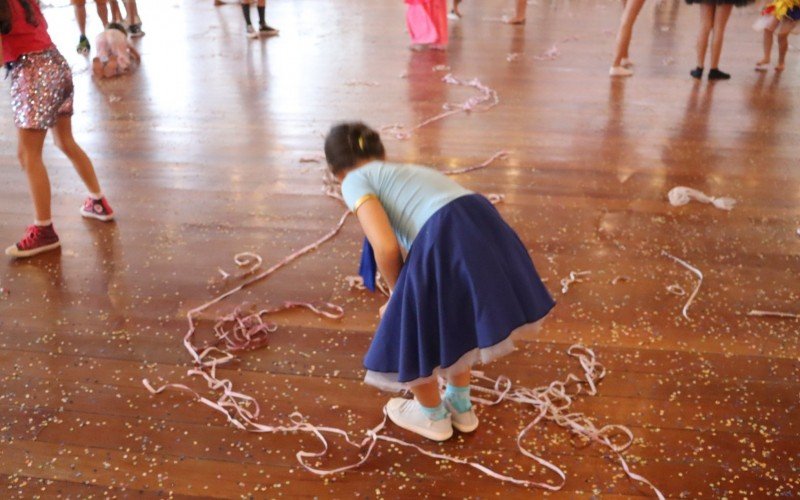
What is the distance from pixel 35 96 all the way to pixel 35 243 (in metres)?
0.60

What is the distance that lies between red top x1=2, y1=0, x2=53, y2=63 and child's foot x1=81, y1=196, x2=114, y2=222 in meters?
0.73

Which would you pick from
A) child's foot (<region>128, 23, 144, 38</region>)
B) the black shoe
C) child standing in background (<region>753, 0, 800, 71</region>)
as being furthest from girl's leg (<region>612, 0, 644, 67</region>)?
child's foot (<region>128, 23, 144, 38</region>)

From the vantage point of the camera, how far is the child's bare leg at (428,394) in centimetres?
185

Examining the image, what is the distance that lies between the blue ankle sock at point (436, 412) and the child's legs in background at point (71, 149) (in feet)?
6.21

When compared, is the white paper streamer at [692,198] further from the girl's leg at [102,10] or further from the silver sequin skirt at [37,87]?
the girl's leg at [102,10]

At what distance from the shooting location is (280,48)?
6254 mm

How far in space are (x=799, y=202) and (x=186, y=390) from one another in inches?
112

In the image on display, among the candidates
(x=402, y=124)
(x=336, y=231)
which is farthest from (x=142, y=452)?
(x=402, y=124)

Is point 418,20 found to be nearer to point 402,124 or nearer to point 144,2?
point 402,124

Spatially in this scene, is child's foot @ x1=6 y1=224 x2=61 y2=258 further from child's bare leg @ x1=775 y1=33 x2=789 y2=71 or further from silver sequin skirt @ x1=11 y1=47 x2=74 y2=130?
child's bare leg @ x1=775 y1=33 x2=789 y2=71

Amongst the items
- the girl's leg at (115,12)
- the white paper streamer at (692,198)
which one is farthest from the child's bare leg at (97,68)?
the white paper streamer at (692,198)

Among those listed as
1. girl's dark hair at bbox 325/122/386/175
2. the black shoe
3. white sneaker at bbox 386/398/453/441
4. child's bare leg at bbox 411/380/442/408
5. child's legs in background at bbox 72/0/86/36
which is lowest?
white sneaker at bbox 386/398/453/441

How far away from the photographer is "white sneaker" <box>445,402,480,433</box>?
6.37 feet

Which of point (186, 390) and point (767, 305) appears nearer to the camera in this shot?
point (186, 390)
